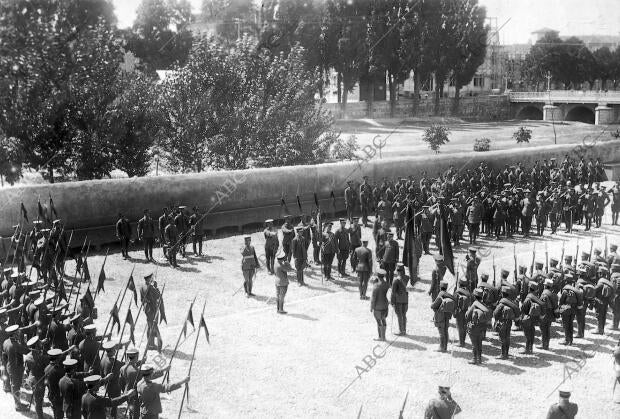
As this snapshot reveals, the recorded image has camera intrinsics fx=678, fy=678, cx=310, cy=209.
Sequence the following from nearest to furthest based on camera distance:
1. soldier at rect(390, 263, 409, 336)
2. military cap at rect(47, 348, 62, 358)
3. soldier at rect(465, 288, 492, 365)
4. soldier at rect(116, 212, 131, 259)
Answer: military cap at rect(47, 348, 62, 358) → soldier at rect(465, 288, 492, 365) → soldier at rect(390, 263, 409, 336) → soldier at rect(116, 212, 131, 259)

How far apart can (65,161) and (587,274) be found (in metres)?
16.8

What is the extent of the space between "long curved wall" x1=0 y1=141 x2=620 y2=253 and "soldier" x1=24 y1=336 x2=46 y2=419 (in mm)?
8195

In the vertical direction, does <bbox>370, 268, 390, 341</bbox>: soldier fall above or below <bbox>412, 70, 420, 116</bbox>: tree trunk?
below

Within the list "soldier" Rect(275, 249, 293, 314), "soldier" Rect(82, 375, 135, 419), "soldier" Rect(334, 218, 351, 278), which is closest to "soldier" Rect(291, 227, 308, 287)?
"soldier" Rect(334, 218, 351, 278)

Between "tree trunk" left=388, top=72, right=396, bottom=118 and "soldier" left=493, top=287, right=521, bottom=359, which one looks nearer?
"soldier" left=493, top=287, right=521, bottom=359

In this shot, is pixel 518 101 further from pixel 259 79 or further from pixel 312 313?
pixel 312 313

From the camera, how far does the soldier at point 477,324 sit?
10.6m

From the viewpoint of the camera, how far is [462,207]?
1900 centimetres

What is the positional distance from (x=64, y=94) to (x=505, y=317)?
15716 millimetres

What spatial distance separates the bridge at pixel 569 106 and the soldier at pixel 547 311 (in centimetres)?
5635

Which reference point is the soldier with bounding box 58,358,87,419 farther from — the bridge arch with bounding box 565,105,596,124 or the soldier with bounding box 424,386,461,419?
the bridge arch with bounding box 565,105,596,124

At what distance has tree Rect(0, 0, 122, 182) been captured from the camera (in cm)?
1759

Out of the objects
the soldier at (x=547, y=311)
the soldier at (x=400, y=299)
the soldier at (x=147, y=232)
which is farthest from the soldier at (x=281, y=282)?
the soldier at (x=547, y=311)

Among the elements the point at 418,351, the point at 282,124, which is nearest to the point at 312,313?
the point at 418,351
